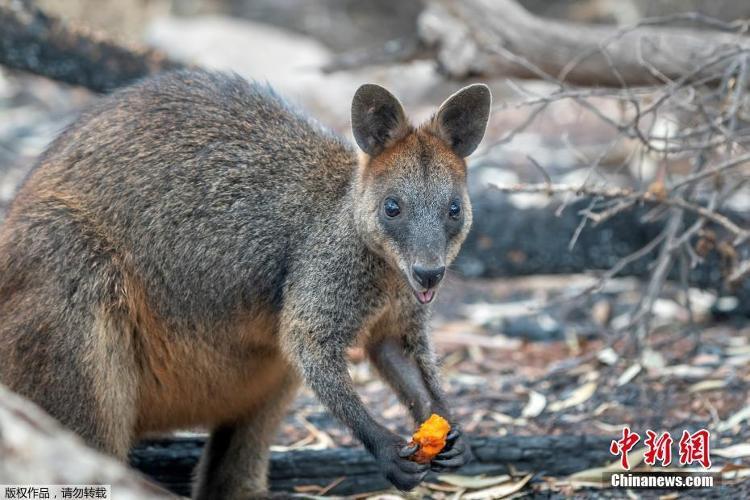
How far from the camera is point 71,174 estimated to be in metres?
5.11

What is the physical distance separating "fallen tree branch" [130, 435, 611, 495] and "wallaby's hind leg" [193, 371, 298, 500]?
0.21 meters

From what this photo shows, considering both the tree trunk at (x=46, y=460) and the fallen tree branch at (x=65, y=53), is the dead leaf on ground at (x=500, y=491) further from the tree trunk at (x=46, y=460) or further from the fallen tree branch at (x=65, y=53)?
the fallen tree branch at (x=65, y=53)

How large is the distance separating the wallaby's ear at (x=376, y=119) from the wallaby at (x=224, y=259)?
11 millimetres

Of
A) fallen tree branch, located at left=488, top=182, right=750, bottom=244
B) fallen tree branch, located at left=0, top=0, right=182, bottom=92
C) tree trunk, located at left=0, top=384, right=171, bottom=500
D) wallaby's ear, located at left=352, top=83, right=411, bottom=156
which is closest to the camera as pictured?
tree trunk, located at left=0, top=384, right=171, bottom=500

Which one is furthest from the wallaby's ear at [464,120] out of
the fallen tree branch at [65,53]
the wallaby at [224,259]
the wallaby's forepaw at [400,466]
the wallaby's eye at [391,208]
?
the fallen tree branch at [65,53]

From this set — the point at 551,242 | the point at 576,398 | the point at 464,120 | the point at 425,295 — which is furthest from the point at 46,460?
the point at 551,242

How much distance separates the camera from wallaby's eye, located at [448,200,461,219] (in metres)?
4.91

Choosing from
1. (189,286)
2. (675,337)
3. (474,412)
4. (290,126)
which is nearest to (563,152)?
(675,337)

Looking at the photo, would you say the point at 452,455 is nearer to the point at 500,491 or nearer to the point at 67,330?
the point at 500,491

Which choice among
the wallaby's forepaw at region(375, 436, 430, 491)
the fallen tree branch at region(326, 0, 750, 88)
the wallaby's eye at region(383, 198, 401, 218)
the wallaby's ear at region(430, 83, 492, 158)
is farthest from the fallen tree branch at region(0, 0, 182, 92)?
the wallaby's forepaw at region(375, 436, 430, 491)

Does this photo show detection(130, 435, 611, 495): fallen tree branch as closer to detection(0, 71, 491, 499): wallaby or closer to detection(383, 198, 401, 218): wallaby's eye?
detection(0, 71, 491, 499): wallaby

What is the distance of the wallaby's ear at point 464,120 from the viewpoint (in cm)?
511

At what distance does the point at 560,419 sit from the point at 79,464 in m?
4.00

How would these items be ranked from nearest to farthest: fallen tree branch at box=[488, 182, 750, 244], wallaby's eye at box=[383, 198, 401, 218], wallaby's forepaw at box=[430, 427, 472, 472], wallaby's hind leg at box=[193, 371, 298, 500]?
wallaby's forepaw at box=[430, 427, 472, 472]
wallaby's eye at box=[383, 198, 401, 218]
wallaby's hind leg at box=[193, 371, 298, 500]
fallen tree branch at box=[488, 182, 750, 244]
